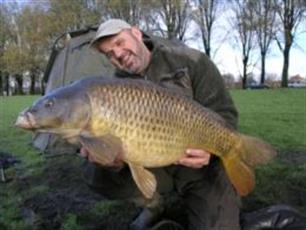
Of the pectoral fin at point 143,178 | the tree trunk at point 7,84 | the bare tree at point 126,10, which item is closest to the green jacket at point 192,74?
the pectoral fin at point 143,178

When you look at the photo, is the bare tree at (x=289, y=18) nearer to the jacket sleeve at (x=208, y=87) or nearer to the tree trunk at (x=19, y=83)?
the tree trunk at (x=19, y=83)

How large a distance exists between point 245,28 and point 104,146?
53347 mm

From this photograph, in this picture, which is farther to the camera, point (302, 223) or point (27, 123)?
point (302, 223)

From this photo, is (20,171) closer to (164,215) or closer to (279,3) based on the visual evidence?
(164,215)

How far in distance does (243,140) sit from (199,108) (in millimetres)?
375

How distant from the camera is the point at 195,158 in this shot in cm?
407

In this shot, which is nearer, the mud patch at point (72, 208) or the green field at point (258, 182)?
the mud patch at point (72, 208)

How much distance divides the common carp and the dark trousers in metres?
0.98

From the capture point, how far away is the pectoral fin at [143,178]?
370 centimetres

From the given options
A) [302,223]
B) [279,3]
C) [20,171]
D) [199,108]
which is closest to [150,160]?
[199,108]

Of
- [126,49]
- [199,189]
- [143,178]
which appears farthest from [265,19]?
[143,178]

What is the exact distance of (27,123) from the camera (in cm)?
346

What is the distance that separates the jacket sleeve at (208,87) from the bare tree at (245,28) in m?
49.5

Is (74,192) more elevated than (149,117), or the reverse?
(149,117)
